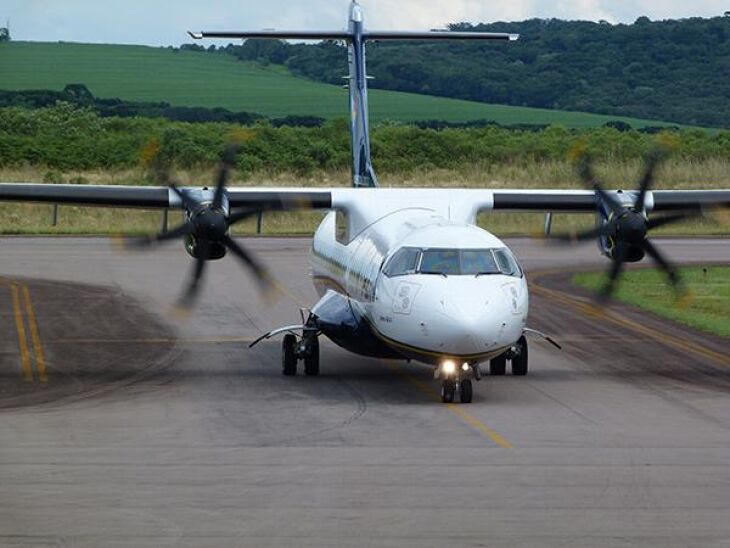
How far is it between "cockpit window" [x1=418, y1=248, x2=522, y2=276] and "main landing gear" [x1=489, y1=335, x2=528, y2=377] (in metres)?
2.80

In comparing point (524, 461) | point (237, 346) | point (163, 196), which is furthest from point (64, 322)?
point (524, 461)

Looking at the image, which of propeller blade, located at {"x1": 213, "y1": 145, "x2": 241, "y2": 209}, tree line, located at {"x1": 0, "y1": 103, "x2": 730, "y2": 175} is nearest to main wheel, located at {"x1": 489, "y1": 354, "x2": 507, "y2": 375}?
propeller blade, located at {"x1": 213, "y1": 145, "x2": 241, "y2": 209}

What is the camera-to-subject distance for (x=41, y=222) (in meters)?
63.7

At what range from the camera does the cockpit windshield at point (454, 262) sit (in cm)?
2264

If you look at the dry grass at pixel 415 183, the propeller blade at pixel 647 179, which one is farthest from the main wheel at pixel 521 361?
the dry grass at pixel 415 183

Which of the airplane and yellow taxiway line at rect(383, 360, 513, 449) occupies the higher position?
the airplane

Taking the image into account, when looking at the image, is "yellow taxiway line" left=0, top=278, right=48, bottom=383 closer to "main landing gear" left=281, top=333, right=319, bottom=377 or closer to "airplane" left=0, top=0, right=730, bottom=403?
"airplane" left=0, top=0, right=730, bottom=403

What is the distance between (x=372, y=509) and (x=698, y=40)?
513ft

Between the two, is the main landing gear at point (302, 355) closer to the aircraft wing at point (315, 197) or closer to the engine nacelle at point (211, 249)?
the engine nacelle at point (211, 249)

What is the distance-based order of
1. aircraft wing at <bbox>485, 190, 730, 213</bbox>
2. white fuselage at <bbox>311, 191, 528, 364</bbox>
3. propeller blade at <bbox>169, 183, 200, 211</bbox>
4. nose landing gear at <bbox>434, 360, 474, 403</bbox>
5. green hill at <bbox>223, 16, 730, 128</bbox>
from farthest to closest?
green hill at <bbox>223, 16, 730, 128</bbox>
aircraft wing at <bbox>485, 190, 730, 213</bbox>
propeller blade at <bbox>169, 183, 200, 211</bbox>
nose landing gear at <bbox>434, 360, 474, 403</bbox>
white fuselage at <bbox>311, 191, 528, 364</bbox>

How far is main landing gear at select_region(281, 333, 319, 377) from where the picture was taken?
25.9 metres

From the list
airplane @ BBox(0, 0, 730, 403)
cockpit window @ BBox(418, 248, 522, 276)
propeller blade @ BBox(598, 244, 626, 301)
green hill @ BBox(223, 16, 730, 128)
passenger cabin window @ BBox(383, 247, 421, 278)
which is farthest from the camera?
green hill @ BBox(223, 16, 730, 128)

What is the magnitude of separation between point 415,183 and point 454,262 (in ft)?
177

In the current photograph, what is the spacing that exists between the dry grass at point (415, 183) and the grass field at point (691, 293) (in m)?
9.77
